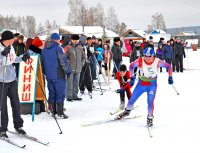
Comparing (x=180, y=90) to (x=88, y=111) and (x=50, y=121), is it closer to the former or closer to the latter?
(x=88, y=111)

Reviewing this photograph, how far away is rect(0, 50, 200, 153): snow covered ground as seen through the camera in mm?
5018

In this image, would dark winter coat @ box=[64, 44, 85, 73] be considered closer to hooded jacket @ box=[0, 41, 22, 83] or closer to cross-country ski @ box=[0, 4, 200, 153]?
cross-country ski @ box=[0, 4, 200, 153]

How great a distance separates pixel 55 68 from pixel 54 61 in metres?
0.14

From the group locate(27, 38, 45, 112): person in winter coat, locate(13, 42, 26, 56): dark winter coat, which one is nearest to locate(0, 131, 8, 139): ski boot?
locate(27, 38, 45, 112): person in winter coat

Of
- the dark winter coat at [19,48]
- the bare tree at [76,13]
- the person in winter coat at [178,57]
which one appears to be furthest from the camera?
the bare tree at [76,13]

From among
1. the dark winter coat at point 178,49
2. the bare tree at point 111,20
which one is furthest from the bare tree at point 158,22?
the dark winter coat at point 178,49

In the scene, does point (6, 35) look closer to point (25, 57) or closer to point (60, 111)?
point (25, 57)

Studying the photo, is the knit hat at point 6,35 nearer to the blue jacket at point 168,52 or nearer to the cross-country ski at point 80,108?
the cross-country ski at point 80,108

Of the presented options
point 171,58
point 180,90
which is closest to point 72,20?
point 171,58

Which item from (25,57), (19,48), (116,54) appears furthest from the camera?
(116,54)

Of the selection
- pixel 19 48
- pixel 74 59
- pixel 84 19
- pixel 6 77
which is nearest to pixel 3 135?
pixel 6 77

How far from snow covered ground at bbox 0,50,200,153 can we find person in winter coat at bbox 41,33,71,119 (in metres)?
0.46

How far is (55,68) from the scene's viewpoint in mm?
6801

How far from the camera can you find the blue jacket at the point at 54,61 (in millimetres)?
6781
